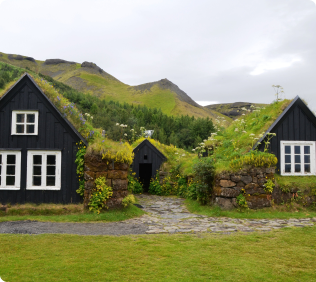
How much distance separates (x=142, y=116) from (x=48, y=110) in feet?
148

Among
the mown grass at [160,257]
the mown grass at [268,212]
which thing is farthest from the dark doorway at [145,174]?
the mown grass at [160,257]

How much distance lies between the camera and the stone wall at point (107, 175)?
1155cm

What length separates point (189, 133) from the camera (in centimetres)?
5050

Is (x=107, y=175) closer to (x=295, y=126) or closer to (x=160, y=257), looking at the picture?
(x=160, y=257)

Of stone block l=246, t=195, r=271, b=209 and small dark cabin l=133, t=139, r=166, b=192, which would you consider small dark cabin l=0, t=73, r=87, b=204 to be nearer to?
stone block l=246, t=195, r=271, b=209

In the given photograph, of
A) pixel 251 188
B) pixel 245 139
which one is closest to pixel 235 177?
pixel 251 188

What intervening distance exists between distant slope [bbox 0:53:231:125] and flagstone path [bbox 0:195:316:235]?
3846 inches

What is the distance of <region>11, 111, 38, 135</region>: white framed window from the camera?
1224 cm

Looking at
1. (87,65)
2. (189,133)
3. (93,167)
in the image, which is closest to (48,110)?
(93,167)

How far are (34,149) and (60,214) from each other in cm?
286

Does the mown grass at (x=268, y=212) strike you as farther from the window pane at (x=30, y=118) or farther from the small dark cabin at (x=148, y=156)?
the small dark cabin at (x=148, y=156)

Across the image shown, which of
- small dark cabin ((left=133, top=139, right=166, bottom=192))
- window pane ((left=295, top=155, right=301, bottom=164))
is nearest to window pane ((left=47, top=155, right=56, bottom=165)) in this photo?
small dark cabin ((left=133, top=139, right=166, bottom=192))

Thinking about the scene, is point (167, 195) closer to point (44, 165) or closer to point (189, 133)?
point (44, 165)

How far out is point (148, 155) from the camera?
21391 mm
